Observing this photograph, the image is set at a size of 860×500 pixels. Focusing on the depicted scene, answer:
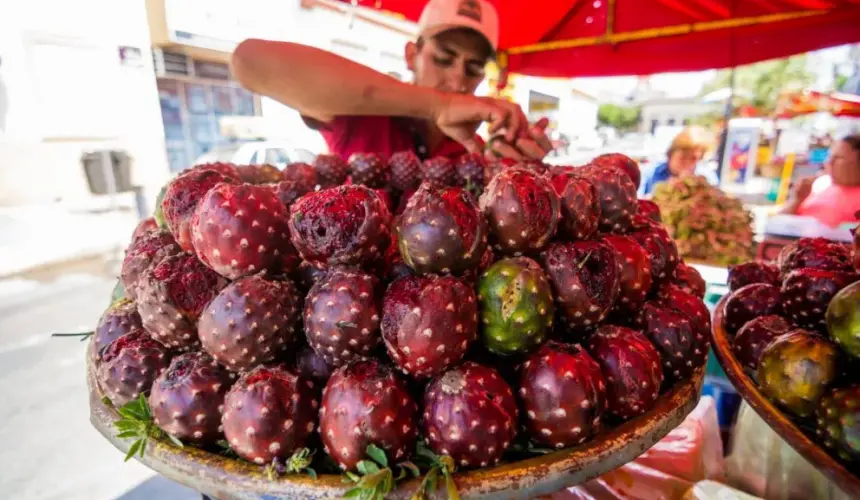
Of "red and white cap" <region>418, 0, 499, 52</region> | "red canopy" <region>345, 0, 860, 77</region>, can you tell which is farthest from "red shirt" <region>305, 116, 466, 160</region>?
"red canopy" <region>345, 0, 860, 77</region>

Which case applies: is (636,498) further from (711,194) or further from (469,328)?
(711,194)

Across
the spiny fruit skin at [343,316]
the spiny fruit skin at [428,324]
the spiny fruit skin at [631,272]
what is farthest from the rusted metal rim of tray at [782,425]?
the spiny fruit skin at [343,316]

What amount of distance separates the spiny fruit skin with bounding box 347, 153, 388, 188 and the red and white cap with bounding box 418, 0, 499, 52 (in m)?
1.04

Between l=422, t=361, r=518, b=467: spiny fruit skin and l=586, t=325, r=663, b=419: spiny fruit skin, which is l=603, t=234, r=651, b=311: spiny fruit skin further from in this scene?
l=422, t=361, r=518, b=467: spiny fruit skin

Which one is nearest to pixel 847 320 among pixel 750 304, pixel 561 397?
pixel 750 304

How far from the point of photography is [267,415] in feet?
2.70

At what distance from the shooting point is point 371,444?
799mm

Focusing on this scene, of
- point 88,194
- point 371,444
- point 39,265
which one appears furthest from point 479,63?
point 88,194

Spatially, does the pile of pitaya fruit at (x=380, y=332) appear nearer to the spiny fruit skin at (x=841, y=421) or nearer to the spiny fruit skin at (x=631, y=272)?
the spiny fruit skin at (x=631, y=272)

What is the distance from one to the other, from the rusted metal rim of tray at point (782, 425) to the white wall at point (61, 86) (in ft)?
18.4

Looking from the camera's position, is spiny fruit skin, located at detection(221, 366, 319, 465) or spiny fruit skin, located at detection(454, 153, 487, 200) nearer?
spiny fruit skin, located at detection(221, 366, 319, 465)

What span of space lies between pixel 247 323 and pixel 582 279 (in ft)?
2.07

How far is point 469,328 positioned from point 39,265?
5.50 meters

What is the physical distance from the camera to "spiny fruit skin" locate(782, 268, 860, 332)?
4.52 ft
